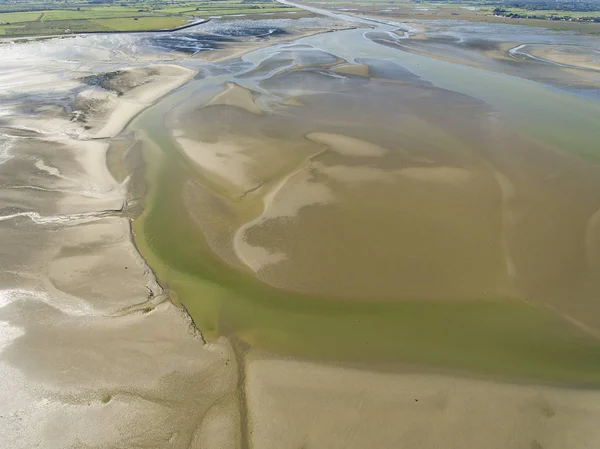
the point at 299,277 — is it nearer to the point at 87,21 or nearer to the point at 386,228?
the point at 386,228

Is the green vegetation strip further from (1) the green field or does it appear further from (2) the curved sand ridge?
(1) the green field

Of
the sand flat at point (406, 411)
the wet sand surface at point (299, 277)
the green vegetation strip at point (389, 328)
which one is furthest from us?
the green vegetation strip at point (389, 328)

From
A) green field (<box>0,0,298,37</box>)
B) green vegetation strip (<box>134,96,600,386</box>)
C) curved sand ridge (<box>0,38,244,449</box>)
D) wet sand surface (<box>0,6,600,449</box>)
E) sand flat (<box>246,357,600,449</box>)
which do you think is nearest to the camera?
sand flat (<box>246,357,600,449</box>)

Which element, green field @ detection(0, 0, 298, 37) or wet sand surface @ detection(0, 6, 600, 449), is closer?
wet sand surface @ detection(0, 6, 600, 449)

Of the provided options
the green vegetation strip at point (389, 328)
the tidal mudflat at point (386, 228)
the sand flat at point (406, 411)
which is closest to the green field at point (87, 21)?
the tidal mudflat at point (386, 228)

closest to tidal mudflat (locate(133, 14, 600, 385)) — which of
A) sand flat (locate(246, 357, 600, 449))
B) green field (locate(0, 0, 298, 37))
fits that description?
sand flat (locate(246, 357, 600, 449))

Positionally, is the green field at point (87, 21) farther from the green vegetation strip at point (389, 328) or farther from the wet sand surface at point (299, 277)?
the green vegetation strip at point (389, 328)
